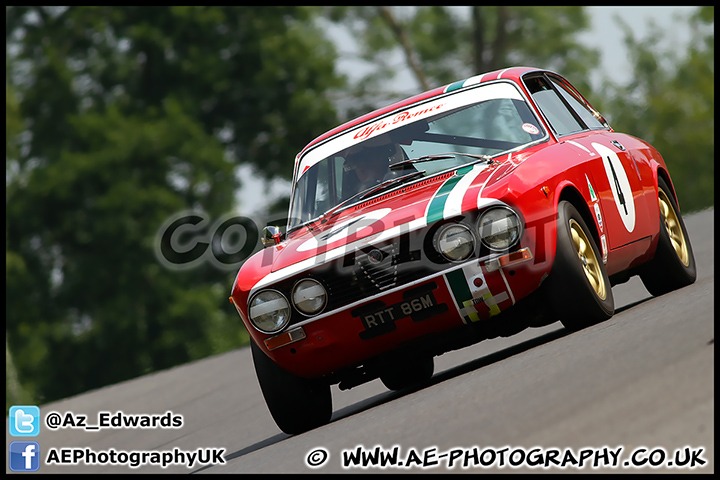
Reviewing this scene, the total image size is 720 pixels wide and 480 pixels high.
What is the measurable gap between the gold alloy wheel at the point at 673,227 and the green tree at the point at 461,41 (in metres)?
28.1

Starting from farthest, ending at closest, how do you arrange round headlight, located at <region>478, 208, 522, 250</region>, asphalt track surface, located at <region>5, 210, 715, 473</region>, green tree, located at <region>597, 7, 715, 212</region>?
green tree, located at <region>597, 7, 715, 212</region> < round headlight, located at <region>478, 208, 522, 250</region> < asphalt track surface, located at <region>5, 210, 715, 473</region>

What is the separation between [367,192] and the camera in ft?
22.9

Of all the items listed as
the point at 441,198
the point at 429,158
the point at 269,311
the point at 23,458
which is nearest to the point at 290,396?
the point at 269,311

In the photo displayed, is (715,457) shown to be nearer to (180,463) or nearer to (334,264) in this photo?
(334,264)

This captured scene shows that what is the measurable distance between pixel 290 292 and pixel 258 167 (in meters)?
27.1

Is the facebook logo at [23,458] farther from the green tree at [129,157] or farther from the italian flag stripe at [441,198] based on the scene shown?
the green tree at [129,157]

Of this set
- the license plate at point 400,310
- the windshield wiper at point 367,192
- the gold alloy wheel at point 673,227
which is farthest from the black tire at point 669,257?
the license plate at point 400,310

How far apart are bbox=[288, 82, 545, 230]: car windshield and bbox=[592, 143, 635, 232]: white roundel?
0.47 meters

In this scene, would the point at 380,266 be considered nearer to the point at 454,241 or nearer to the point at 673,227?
the point at 454,241

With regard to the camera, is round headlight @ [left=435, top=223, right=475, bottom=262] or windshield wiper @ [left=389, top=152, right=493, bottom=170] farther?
windshield wiper @ [left=389, top=152, right=493, bottom=170]

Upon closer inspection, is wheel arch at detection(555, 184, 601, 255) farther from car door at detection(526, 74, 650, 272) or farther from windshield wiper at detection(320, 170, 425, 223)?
windshield wiper at detection(320, 170, 425, 223)

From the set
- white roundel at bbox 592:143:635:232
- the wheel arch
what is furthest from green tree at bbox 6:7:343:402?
the wheel arch

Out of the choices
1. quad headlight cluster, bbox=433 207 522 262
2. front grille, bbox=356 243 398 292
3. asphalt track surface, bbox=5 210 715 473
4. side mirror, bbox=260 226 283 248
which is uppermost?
side mirror, bbox=260 226 283 248

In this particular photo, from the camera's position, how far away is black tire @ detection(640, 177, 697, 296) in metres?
7.69
